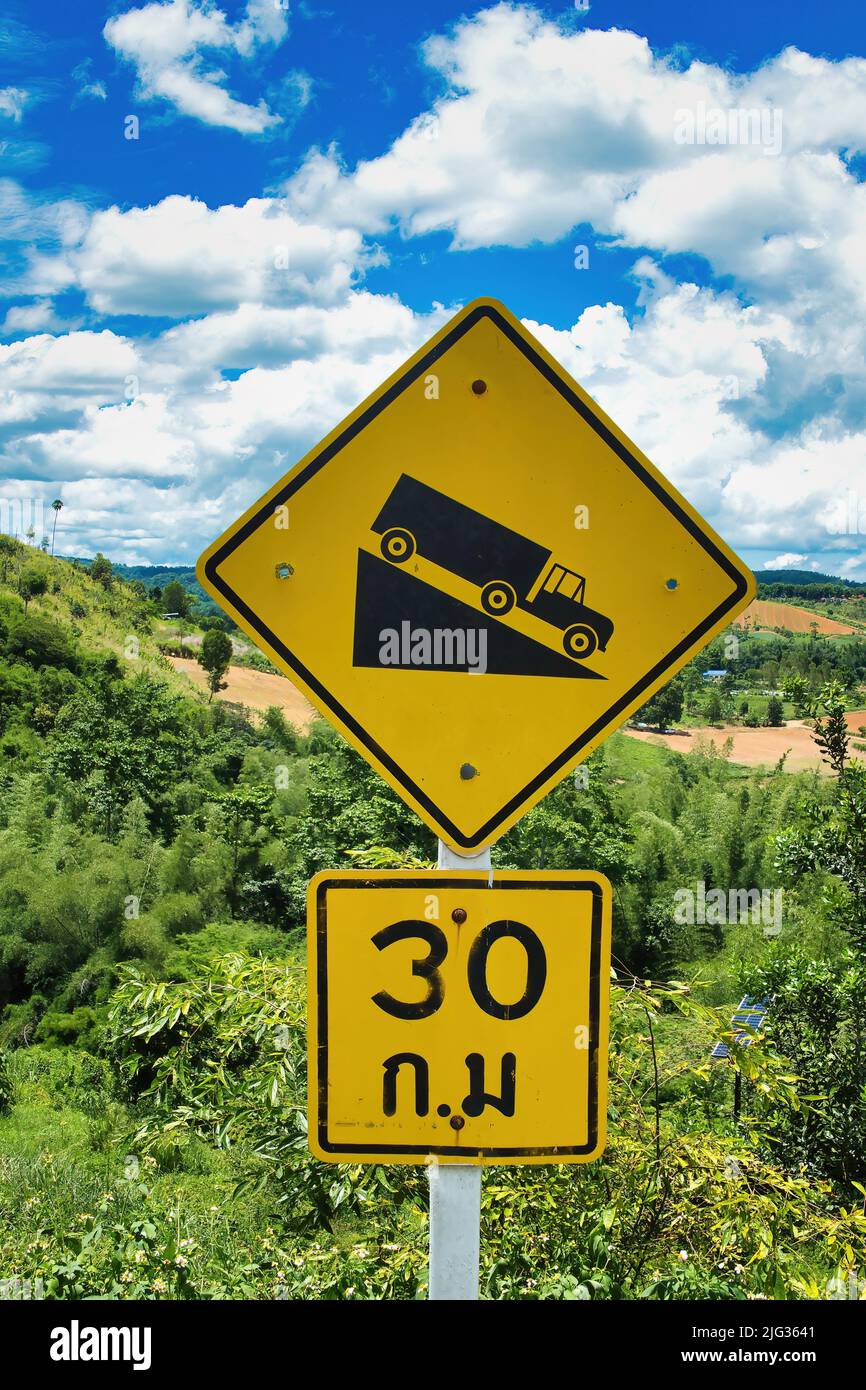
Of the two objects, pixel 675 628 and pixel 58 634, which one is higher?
pixel 58 634

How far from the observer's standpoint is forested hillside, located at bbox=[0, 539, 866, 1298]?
3.73m

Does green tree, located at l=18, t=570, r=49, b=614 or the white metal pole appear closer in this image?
the white metal pole

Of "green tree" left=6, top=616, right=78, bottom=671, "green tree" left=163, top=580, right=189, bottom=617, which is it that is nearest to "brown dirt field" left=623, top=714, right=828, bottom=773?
"green tree" left=6, top=616, right=78, bottom=671

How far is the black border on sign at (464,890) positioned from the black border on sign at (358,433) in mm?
101

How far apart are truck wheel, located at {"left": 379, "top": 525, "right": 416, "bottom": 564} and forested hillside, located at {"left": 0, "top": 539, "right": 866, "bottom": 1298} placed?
239 centimetres

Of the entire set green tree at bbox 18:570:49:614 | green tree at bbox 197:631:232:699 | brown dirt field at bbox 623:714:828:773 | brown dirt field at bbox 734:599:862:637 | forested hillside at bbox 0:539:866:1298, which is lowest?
forested hillside at bbox 0:539:866:1298

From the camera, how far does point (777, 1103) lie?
4574 millimetres

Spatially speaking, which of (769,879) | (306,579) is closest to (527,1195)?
(306,579)

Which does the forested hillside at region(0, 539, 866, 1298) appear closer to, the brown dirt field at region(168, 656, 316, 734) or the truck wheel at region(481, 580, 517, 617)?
the brown dirt field at region(168, 656, 316, 734)

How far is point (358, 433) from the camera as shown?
1.54m

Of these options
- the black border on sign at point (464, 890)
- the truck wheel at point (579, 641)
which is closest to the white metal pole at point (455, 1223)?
the black border on sign at point (464, 890)

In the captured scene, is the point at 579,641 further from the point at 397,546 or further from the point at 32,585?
the point at 32,585

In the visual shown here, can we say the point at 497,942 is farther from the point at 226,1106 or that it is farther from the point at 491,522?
the point at 226,1106
